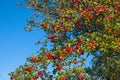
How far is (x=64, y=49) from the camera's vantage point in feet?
66.8

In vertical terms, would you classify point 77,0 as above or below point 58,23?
above

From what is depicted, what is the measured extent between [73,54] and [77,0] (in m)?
5.90

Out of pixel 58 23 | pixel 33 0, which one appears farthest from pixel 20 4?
pixel 58 23

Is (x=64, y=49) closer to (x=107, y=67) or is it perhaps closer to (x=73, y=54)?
(x=73, y=54)

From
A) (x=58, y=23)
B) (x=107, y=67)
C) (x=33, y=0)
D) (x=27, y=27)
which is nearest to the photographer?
(x=58, y=23)

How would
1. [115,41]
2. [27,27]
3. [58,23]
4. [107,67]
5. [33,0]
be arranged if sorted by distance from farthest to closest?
[33,0] → [27,27] → [107,67] → [58,23] → [115,41]

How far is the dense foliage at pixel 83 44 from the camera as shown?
20203 millimetres

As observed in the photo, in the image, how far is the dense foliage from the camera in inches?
795

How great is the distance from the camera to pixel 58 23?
72.0 feet

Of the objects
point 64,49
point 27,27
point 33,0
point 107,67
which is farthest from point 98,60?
point 33,0

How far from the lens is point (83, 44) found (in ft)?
67.5

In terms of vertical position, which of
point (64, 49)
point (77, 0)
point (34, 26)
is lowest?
point (64, 49)

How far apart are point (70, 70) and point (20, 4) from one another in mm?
17668

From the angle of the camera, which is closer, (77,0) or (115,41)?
(115,41)
